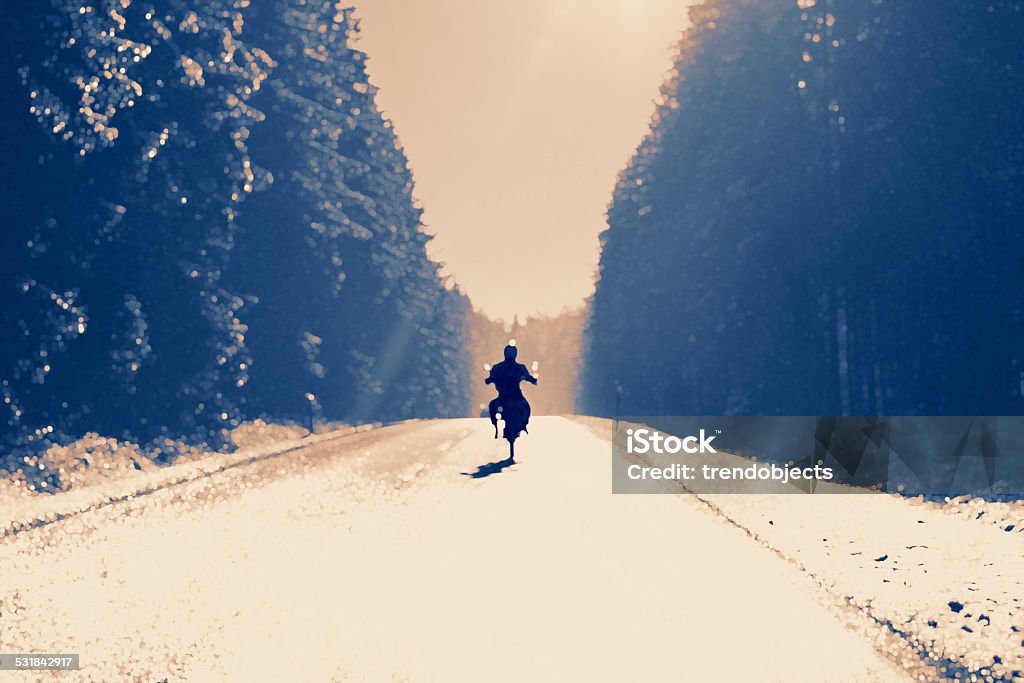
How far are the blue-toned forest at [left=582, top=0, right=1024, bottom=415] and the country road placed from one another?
15540 millimetres

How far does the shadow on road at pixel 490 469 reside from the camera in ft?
51.4

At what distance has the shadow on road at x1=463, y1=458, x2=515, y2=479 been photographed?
51.4 ft

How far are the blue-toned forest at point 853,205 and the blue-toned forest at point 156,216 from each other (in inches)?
598

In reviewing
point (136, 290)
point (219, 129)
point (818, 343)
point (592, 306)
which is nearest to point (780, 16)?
point (818, 343)

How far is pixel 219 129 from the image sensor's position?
23.3 m

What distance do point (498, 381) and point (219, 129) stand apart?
9.73 m

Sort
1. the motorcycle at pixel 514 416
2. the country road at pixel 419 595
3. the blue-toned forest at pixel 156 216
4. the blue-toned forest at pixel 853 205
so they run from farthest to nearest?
the blue-toned forest at pixel 853 205 < the motorcycle at pixel 514 416 < the blue-toned forest at pixel 156 216 < the country road at pixel 419 595

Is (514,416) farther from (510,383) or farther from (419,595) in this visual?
(419,595)

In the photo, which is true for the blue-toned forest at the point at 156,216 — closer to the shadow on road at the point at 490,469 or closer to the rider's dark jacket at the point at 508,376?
the rider's dark jacket at the point at 508,376

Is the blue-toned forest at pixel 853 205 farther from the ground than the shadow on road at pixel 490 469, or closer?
farther from the ground

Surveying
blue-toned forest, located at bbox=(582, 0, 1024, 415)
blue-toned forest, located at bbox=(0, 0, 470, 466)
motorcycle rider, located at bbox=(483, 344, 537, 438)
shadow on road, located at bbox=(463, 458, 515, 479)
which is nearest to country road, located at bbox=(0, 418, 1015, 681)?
shadow on road, located at bbox=(463, 458, 515, 479)

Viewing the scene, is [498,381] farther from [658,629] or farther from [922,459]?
[658,629]

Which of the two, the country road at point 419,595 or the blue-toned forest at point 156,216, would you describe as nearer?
the country road at point 419,595

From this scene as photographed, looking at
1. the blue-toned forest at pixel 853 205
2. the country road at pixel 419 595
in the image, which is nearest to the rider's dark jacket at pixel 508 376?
the country road at pixel 419 595
